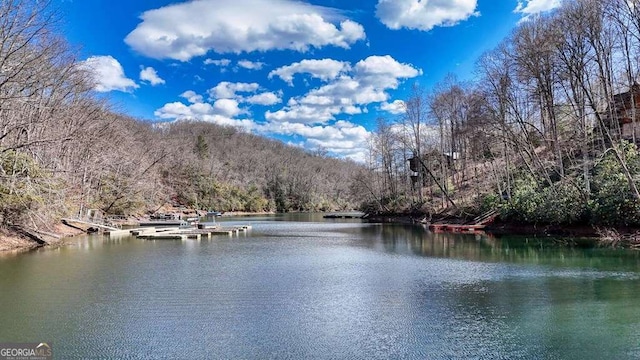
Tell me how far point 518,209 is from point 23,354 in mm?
29563

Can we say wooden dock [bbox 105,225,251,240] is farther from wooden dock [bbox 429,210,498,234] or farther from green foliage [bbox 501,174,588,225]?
green foliage [bbox 501,174,588,225]

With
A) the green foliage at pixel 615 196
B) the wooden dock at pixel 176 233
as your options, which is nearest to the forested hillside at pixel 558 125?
the green foliage at pixel 615 196

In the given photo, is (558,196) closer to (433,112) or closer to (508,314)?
(508,314)

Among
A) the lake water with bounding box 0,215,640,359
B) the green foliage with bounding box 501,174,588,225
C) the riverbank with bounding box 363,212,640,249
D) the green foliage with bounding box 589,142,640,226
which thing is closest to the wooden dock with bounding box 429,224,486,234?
the riverbank with bounding box 363,212,640,249

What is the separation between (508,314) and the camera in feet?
31.2

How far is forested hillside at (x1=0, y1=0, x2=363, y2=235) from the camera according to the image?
19422 millimetres

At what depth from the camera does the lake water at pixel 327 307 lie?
24.9 ft

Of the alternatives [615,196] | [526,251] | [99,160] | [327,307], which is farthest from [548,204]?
[99,160]

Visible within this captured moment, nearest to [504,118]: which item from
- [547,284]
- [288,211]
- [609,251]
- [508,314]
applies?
[609,251]

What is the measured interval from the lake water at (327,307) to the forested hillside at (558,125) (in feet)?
23.2

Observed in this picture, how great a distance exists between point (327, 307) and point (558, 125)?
30925 mm

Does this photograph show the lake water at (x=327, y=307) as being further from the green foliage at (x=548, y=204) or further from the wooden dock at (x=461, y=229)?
the wooden dock at (x=461, y=229)

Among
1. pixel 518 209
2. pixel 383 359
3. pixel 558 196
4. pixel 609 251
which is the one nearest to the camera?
pixel 383 359

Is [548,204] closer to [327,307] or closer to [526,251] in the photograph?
[526,251]
